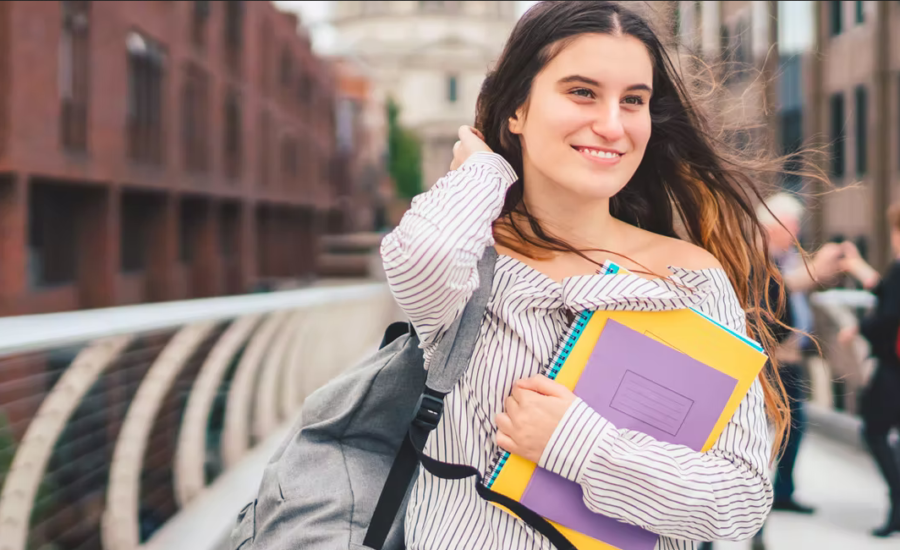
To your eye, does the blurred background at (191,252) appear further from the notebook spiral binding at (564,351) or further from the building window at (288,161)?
the building window at (288,161)

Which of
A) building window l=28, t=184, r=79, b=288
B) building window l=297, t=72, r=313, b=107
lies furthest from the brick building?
building window l=297, t=72, r=313, b=107

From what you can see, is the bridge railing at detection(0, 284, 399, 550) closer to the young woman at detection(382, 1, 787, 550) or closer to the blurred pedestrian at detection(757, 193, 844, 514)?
the young woman at detection(382, 1, 787, 550)

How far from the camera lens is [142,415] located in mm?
2812

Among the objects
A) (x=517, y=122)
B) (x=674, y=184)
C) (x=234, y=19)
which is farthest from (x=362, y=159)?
(x=517, y=122)

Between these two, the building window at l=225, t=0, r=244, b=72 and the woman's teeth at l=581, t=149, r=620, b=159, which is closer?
the woman's teeth at l=581, t=149, r=620, b=159

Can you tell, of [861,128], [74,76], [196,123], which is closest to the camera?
[74,76]

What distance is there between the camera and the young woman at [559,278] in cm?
118

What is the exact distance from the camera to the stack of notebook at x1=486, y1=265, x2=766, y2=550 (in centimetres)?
121

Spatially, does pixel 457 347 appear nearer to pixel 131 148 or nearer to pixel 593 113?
pixel 593 113

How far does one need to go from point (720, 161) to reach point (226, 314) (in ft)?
8.11

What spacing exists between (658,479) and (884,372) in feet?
11.1

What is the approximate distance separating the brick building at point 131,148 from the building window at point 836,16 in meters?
4.26

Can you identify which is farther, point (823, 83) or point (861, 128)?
point (861, 128)

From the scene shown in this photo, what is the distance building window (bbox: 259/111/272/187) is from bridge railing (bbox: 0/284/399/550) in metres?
6.72
